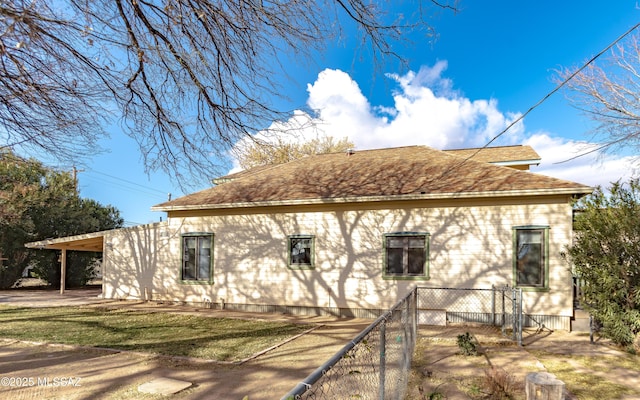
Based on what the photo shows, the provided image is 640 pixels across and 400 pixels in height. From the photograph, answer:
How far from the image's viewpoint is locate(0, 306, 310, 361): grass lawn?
24.4 feet

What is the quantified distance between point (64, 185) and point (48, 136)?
2009cm

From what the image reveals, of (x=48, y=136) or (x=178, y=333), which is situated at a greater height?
(x=48, y=136)

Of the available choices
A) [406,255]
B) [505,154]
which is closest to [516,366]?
[406,255]

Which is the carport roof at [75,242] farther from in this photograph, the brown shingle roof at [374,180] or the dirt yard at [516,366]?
the dirt yard at [516,366]

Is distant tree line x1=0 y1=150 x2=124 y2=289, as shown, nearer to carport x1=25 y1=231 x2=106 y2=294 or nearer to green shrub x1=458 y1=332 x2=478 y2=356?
carport x1=25 y1=231 x2=106 y2=294

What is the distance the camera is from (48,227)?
21.5 metres

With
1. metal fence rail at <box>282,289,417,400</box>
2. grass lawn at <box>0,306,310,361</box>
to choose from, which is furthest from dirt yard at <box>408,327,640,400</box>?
grass lawn at <box>0,306,310,361</box>

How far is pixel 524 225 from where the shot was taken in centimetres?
→ 998

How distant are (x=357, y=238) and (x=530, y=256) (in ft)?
15.2

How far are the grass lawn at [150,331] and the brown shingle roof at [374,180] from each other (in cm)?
380

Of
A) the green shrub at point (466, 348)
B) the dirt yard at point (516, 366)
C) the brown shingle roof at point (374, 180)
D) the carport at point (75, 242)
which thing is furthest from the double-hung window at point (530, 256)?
the carport at point (75, 242)

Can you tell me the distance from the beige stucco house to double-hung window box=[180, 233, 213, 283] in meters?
0.04

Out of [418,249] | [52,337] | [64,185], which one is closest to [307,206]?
[418,249]

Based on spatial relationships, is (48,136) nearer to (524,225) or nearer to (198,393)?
(198,393)
